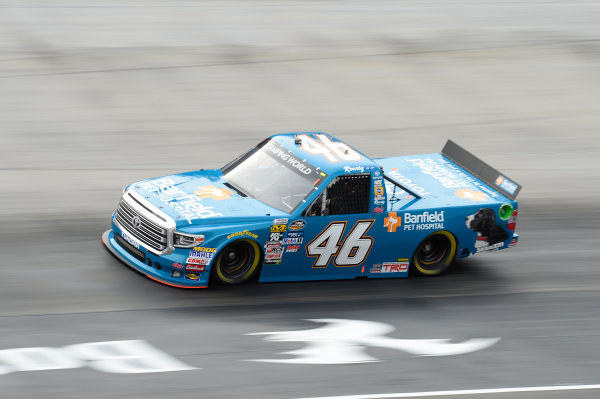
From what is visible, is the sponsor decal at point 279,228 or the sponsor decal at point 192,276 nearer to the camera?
the sponsor decal at point 192,276

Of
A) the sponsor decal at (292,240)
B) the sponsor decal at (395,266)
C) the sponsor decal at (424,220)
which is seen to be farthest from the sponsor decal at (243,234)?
the sponsor decal at (424,220)

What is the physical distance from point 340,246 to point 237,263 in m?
1.17

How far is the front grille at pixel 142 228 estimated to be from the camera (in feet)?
31.5

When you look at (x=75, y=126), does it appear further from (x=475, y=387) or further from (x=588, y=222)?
(x=475, y=387)

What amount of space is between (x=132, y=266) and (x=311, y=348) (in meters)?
2.36

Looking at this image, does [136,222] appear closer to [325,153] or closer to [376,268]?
[325,153]

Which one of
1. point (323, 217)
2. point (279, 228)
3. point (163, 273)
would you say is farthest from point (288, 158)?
point (163, 273)

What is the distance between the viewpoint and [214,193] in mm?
10320

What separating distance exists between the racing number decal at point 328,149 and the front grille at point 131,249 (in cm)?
227

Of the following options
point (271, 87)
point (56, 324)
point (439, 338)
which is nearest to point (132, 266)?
point (56, 324)

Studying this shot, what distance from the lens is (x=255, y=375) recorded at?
8.30m

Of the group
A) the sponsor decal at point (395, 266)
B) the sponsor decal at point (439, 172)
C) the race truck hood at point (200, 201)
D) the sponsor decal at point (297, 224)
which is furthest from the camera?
the sponsor decal at point (439, 172)

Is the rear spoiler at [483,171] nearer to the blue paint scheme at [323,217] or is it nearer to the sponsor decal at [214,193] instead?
the blue paint scheme at [323,217]

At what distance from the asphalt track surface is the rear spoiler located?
3.41 ft
